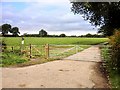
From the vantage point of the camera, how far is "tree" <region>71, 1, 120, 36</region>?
41.0 m

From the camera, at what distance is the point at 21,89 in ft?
37.1

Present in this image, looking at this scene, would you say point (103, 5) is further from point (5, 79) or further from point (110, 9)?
point (5, 79)

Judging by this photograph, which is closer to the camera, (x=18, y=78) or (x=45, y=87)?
(x=45, y=87)

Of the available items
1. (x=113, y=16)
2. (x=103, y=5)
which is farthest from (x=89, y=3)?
(x=113, y=16)

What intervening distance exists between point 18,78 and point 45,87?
233 cm

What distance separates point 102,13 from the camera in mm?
43562

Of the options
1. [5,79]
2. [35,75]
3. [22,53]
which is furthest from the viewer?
[22,53]

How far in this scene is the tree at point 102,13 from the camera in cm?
4095

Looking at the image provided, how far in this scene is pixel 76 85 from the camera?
12.4 metres

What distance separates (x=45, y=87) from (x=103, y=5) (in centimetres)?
3012

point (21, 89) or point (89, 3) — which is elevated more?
point (89, 3)

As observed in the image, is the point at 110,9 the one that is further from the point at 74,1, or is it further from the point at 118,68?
the point at 118,68

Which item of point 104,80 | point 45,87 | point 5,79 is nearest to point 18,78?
point 5,79

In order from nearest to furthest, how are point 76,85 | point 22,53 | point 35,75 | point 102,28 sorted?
point 76,85 → point 35,75 → point 22,53 → point 102,28
